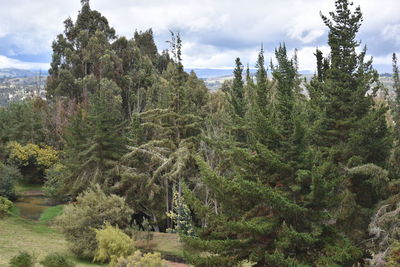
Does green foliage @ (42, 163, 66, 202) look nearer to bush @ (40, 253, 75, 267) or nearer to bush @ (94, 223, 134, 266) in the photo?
bush @ (94, 223, 134, 266)

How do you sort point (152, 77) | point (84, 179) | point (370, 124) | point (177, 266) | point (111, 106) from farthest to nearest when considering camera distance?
point (152, 77), point (111, 106), point (84, 179), point (177, 266), point (370, 124)

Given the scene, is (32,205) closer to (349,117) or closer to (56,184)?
(56,184)

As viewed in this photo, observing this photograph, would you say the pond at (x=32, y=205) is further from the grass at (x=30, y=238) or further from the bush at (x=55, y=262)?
A: the bush at (x=55, y=262)

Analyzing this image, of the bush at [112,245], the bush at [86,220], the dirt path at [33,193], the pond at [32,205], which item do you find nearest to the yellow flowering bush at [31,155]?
the dirt path at [33,193]

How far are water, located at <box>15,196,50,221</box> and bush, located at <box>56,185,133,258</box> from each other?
550 inches

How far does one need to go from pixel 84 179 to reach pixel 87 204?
26.8ft

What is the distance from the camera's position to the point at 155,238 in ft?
89.1

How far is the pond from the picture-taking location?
3675cm

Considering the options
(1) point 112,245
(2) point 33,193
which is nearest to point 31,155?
(2) point 33,193

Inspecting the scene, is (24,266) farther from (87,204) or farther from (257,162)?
(257,162)

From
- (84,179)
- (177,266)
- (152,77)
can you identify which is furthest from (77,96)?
(177,266)

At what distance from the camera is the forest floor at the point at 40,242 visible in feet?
74.1

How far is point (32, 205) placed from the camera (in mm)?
40344

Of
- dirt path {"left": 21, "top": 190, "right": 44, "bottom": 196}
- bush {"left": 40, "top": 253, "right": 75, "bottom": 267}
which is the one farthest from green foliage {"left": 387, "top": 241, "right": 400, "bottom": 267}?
dirt path {"left": 21, "top": 190, "right": 44, "bottom": 196}
